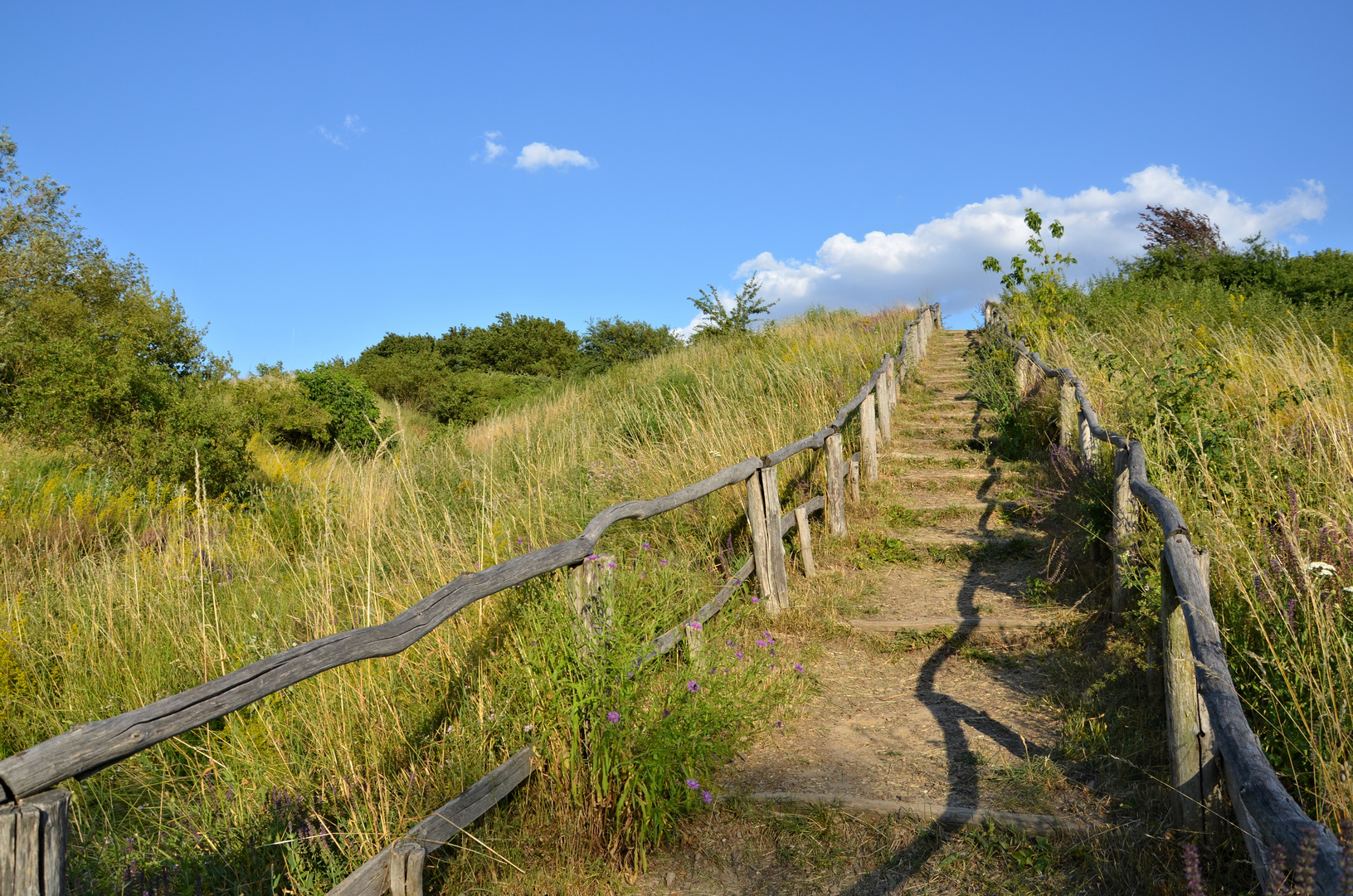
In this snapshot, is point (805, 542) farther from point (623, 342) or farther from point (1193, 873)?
point (623, 342)

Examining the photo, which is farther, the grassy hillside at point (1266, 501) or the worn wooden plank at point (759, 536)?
the worn wooden plank at point (759, 536)

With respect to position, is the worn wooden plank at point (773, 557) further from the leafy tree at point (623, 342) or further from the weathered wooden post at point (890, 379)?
the leafy tree at point (623, 342)

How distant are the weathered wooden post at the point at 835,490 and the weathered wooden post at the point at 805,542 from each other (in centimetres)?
85

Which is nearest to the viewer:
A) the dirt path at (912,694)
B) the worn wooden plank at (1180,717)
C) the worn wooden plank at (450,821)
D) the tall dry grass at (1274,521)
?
the worn wooden plank at (450,821)

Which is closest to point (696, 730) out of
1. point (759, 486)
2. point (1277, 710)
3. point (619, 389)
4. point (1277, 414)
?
point (1277, 710)

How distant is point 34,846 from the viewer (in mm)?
1392

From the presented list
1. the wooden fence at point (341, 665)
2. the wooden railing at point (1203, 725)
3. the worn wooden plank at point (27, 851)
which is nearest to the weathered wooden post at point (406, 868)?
the wooden fence at point (341, 665)

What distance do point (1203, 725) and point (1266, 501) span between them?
8.30ft

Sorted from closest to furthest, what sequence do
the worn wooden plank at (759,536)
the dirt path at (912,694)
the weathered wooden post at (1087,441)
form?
1. the dirt path at (912,694)
2. the worn wooden plank at (759,536)
3. the weathered wooden post at (1087,441)

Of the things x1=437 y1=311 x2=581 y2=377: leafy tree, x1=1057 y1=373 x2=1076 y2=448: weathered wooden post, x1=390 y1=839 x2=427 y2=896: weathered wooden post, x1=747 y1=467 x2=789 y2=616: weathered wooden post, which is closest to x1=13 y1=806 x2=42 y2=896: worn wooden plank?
x1=390 y1=839 x2=427 y2=896: weathered wooden post

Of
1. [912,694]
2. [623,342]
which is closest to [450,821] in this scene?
[912,694]

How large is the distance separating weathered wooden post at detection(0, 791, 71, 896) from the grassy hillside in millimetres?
2998

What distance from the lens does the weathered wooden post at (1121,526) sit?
15.6ft

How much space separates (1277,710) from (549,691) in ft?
8.99
